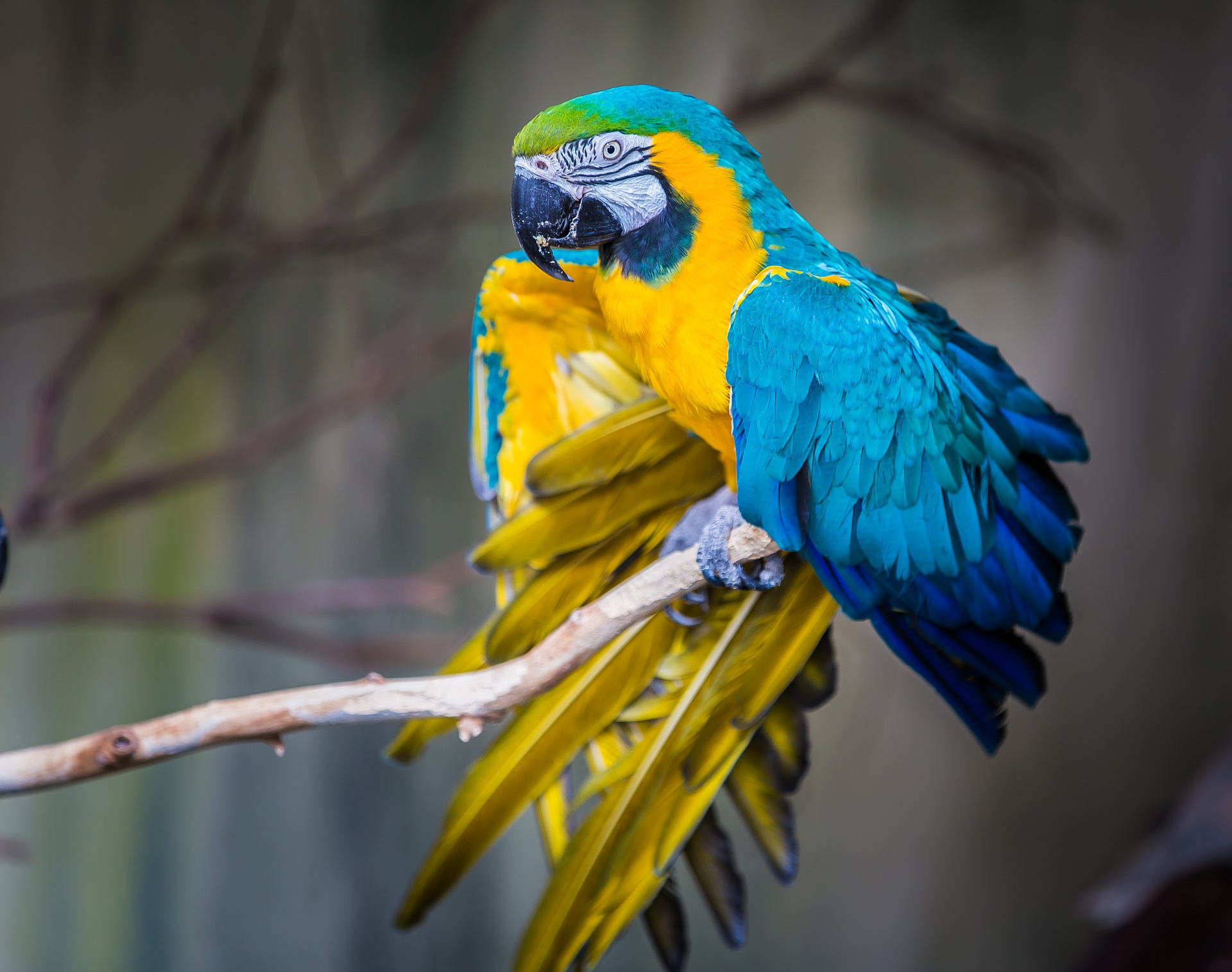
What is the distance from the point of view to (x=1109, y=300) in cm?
184

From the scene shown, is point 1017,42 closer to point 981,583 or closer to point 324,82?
point 324,82

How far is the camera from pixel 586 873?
82 centimetres

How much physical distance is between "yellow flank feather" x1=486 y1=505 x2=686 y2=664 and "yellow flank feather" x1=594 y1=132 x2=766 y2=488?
9.2 inches

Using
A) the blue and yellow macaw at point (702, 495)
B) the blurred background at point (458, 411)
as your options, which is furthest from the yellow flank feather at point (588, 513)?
the blurred background at point (458, 411)

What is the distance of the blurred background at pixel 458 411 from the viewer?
70.7 inches

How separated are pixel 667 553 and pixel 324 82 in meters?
1.40

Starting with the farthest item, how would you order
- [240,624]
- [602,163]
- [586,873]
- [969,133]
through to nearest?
1. [969,133]
2. [240,624]
3. [586,873]
4. [602,163]

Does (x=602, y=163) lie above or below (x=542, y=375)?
above

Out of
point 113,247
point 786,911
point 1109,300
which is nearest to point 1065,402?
point 1109,300

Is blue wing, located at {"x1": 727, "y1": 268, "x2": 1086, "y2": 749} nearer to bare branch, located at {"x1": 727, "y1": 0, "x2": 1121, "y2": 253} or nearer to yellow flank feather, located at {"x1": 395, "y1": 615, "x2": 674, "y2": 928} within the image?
yellow flank feather, located at {"x1": 395, "y1": 615, "x2": 674, "y2": 928}

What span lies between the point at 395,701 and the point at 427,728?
155 millimetres

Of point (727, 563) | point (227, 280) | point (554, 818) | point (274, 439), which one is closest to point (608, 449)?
point (727, 563)

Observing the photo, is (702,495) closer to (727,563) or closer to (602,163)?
(727,563)

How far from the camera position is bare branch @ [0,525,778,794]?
2.48 ft
